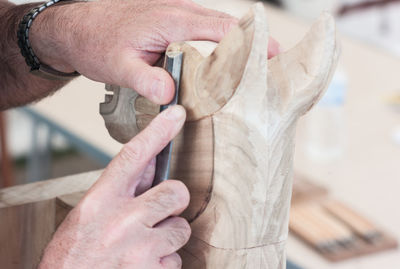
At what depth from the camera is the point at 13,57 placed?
93 cm

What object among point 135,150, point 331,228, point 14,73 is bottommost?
point 331,228

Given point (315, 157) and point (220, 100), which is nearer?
point (220, 100)

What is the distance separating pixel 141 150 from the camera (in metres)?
0.64

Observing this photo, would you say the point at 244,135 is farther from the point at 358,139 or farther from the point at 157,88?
the point at 358,139

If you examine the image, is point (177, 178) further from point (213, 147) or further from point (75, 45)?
point (75, 45)

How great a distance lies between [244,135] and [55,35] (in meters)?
0.29

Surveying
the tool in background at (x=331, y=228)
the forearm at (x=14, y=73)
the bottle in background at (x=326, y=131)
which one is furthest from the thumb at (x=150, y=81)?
the bottle in background at (x=326, y=131)

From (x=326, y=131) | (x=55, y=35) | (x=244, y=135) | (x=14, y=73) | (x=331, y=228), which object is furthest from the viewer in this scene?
(x=326, y=131)

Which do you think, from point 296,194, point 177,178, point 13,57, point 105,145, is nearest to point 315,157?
point 296,194

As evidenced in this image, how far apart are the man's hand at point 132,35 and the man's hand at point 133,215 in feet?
0.14

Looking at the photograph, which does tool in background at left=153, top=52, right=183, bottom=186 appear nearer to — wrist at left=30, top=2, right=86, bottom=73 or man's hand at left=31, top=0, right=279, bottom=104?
man's hand at left=31, top=0, right=279, bottom=104

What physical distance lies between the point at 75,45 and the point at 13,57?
199 millimetres

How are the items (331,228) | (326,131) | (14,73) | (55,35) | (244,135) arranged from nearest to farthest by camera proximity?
(244,135) < (55,35) < (14,73) < (331,228) < (326,131)

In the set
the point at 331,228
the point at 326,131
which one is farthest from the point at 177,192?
the point at 326,131
